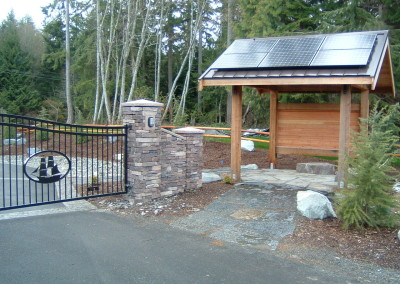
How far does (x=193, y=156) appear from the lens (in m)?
8.17

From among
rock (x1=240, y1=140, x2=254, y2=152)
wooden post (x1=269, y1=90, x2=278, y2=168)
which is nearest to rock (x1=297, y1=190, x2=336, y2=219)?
wooden post (x1=269, y1=90, x2=278, y2=168)

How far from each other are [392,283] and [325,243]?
1158mm

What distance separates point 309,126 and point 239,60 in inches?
125

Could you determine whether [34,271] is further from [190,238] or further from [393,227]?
[393,227]

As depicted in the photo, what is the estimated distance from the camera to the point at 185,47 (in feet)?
99.9

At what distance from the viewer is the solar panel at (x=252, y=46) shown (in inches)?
364

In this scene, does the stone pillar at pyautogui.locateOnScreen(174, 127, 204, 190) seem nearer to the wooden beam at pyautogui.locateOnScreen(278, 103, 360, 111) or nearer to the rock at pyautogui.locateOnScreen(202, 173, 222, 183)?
the rock at pyautogui.locateOnScreen(202, 173, 222, 183)

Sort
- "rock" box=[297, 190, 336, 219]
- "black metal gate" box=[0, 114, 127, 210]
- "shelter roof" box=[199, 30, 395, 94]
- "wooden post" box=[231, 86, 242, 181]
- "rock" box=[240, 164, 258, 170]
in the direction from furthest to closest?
"rock" box=[240, 164, 258, 170]
"wooden post" box=[231, 86, 242, 181]
"shelter roof" box=[199, 30, 395, 94]
"black metal gate" box=[0, 114, 127, 210]
"rock" box=[297, 190, 336, 219]

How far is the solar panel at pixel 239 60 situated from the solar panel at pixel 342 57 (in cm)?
123

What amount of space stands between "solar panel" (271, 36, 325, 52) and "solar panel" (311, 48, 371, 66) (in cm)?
47

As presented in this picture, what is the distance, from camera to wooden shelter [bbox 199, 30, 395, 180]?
7.39 meters

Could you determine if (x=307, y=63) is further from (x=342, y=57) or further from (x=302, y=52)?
(x=302, y=52)

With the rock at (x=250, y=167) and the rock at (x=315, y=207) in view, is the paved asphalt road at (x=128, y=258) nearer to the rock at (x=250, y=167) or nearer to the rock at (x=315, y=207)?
the rock at (x=315, y=207)

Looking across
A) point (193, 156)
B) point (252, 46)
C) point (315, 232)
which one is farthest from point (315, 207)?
point (252, 46)
